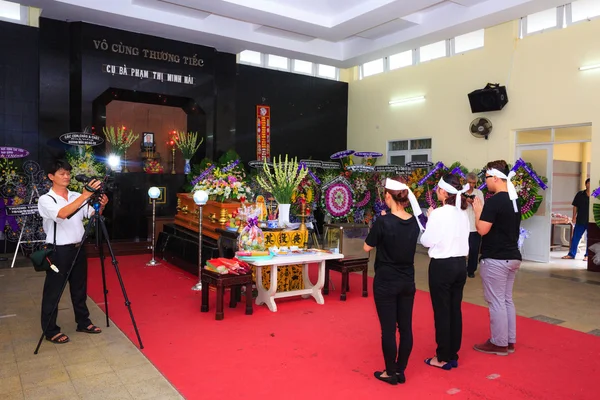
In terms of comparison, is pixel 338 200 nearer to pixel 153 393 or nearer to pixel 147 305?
pixel 147 305

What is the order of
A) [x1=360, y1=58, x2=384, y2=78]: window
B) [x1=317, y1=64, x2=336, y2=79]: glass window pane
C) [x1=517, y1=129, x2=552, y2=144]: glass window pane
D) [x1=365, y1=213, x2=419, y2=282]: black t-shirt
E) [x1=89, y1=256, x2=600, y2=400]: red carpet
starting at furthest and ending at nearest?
[x1=317, y1=64, x2=336, y2=79]: glass window pane < [x1=360, y1=58, x2=384, y2=78]: window < [x1=517, y1=129, x2=552, y2=144]: glass window pane < [x1=89, y1=256, x2=600, y2=400]: red carpet < [x1=365, y1=213, x2=419, y2=282]: black t-shirt

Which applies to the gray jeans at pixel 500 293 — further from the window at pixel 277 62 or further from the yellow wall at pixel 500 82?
the window at pixel 277 62

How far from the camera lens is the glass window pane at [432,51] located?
33.9 feet

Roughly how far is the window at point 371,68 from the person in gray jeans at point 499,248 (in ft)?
28.8

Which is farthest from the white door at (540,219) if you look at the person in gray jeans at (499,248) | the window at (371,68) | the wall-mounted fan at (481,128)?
the person in gray jeans at (499,248)

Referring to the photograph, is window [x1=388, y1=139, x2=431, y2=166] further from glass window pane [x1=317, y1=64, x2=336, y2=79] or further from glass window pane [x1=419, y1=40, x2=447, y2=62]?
glass window pane [x1=317, y1=64, x2=336, y2=79]

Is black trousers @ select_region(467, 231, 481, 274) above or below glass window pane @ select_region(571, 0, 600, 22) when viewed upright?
below

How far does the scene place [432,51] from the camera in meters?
10.6

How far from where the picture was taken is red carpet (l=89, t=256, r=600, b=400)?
3.13 meters

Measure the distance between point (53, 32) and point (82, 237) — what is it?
21.4 feet

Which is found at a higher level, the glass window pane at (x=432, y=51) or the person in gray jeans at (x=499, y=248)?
the glass window pane at (x=432, y=51)

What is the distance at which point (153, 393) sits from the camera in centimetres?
303

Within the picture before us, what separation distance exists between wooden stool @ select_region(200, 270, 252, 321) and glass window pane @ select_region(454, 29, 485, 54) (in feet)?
24.6

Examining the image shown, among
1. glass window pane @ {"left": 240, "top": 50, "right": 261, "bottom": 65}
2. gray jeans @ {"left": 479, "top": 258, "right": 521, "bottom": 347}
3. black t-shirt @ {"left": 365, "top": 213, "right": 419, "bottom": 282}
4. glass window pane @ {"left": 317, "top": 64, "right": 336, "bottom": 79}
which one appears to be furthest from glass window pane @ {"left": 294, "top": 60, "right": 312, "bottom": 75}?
black t-shirt @ {"left": 365, "top": 213, "right": 419, "bottom": 282}
